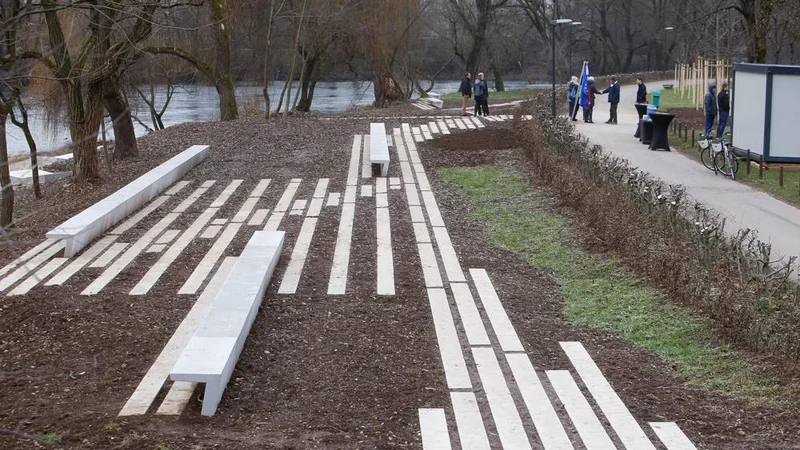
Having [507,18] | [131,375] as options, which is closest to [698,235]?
[131,375]

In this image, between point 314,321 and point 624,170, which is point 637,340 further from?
point 624,170

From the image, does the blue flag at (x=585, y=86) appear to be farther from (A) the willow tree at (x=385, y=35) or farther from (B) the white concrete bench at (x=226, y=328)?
(B) the white concrete bench at (x=226, y=328)

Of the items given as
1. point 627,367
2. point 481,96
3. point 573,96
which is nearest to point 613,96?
point 573,96

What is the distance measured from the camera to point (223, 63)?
3103 cm

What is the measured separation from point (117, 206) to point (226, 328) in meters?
6.99

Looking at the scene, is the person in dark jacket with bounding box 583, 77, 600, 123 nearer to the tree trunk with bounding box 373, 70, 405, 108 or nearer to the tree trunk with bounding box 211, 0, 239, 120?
the tree trunk with bounding box 211, 0, 239, 120

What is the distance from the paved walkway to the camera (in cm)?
1384

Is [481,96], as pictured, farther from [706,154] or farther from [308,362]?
[308,362]

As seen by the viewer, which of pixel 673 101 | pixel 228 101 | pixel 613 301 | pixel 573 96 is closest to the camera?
pixel 613 301

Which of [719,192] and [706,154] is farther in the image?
[706,154]

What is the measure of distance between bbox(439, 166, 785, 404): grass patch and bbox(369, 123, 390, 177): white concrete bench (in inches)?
104

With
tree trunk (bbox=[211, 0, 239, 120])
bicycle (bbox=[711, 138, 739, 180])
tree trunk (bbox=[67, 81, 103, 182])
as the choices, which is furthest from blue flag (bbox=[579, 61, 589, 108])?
tree trunk (bbox=[67, 81, 103, 182])

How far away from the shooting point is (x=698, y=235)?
1059 centimetres

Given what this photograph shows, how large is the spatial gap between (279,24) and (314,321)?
35.1 meters
